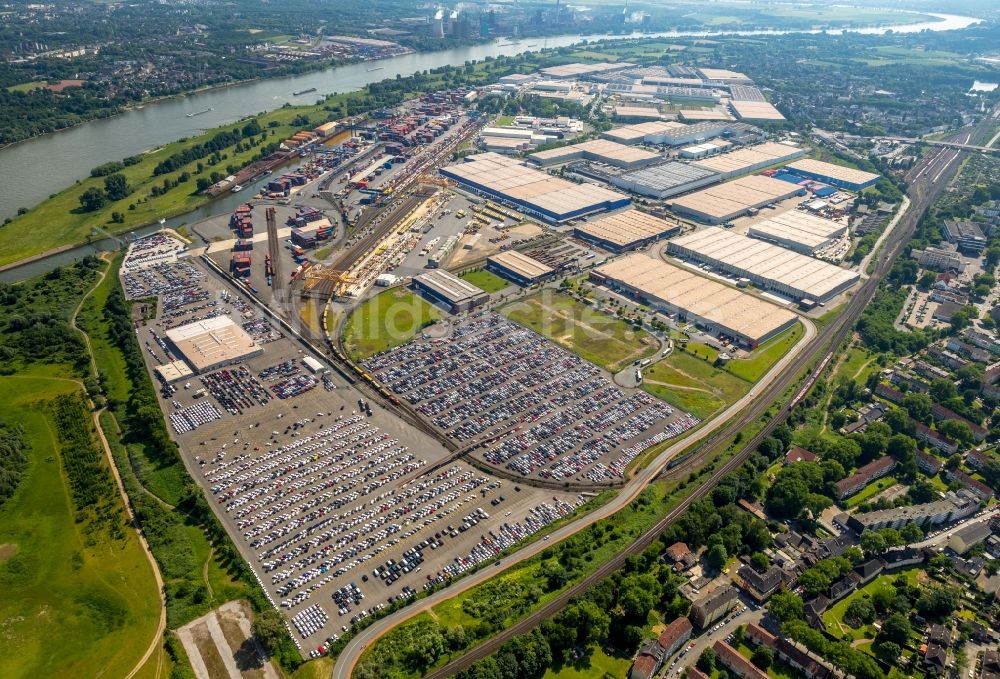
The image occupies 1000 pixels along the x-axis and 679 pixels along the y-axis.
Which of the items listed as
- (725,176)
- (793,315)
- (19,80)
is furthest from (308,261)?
(19,80)

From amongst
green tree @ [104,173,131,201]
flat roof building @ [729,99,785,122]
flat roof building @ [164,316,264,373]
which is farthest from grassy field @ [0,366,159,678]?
flat roof building @ [729,99,785,122]

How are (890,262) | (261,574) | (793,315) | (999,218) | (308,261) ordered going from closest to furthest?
(261,574), (793,315), (308,261), (890,262), (999,218)

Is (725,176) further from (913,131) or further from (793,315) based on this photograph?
(913,131)

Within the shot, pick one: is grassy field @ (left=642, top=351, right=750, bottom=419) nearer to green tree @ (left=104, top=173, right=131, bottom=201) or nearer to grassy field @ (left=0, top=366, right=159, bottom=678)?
grassy field @ (left=0, top=366, right=159, bottom=678)

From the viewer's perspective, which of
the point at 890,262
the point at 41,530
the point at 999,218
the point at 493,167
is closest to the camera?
the point at 41,530

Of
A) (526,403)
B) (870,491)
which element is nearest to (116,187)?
(526,403)

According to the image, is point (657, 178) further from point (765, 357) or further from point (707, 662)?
point (707, 662)

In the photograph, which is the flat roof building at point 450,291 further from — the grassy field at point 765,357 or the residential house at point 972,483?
the residential house at point 972,483
